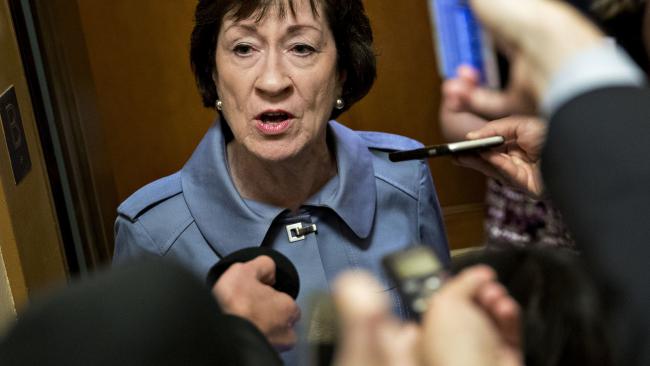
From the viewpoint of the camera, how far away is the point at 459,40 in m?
1.16

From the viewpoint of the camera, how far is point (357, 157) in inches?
80.9

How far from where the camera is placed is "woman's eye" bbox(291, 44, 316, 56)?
6.46ft

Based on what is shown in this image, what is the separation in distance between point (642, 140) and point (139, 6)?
264 centimetres

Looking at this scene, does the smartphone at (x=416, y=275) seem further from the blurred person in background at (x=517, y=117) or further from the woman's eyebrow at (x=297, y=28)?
the woman's eyebrow at (x=297, y=28)

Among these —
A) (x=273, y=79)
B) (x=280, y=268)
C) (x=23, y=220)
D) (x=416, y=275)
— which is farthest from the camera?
(x=23, y=220)

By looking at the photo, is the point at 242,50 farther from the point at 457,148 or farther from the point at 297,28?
the point at 457,148

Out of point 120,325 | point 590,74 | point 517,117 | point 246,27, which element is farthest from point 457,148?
point 120,325

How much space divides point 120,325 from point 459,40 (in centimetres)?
63

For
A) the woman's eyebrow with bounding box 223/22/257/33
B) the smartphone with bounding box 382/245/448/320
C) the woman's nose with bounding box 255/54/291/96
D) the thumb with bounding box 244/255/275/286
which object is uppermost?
the smartphone with bounding box 382/245/448/320

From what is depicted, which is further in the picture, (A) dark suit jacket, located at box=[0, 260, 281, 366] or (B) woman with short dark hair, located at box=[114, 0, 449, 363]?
(B) woman with short dark hair, located at box=[114, 0, 449, 363]

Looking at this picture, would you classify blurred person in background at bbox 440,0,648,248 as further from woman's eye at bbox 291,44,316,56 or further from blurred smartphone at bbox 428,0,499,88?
woman's eye at bbox 291,44,316,56

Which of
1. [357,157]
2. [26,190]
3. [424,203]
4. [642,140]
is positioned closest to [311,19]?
[357,157]

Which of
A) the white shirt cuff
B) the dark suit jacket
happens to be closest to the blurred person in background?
the white shirt cuff

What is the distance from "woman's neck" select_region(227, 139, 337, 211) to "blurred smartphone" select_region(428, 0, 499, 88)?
82 centimetres
